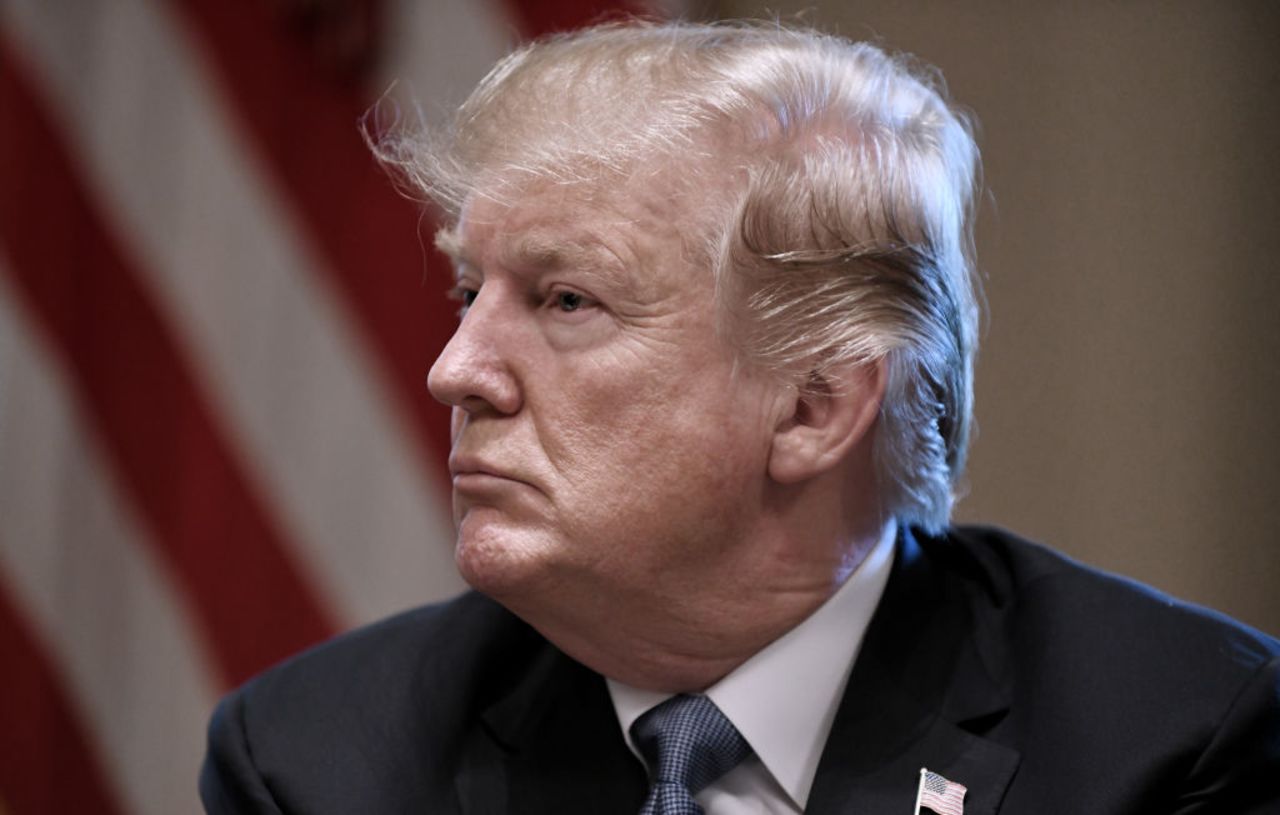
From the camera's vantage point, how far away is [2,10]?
9.55 feet

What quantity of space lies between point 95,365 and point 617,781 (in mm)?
1760

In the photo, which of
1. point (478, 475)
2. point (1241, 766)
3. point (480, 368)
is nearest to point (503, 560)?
point (478, 475)

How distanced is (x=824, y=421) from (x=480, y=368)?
1.28 ft

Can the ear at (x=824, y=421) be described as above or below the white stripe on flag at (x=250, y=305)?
below

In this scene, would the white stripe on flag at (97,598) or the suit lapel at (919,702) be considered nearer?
the suit lapel at (919,702)

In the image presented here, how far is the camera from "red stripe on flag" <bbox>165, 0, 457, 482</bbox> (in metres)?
2.95

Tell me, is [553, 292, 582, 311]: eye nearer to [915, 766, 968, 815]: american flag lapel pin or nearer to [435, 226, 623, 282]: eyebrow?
[435, 226, 623, 282]: eyebrow

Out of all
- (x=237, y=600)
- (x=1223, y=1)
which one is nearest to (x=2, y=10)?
(x=237, y=600)

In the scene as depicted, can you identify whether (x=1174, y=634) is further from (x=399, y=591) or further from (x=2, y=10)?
(x=2, y=10)

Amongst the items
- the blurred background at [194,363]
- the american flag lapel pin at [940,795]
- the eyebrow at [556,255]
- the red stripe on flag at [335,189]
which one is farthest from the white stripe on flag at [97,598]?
the american flag lapel pin at [940,795]

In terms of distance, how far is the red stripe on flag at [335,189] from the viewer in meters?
2.95

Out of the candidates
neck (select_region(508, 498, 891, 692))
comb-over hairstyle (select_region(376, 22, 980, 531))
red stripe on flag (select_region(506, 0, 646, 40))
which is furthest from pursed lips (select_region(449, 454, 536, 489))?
red stripe on flag (select_region(506, 0, 646, 40))

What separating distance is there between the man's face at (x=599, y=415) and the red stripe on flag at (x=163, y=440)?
59.2 inches

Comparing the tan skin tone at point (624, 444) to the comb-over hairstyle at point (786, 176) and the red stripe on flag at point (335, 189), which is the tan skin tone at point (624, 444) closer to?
the comb-over hairstyle at point (786, 176)
